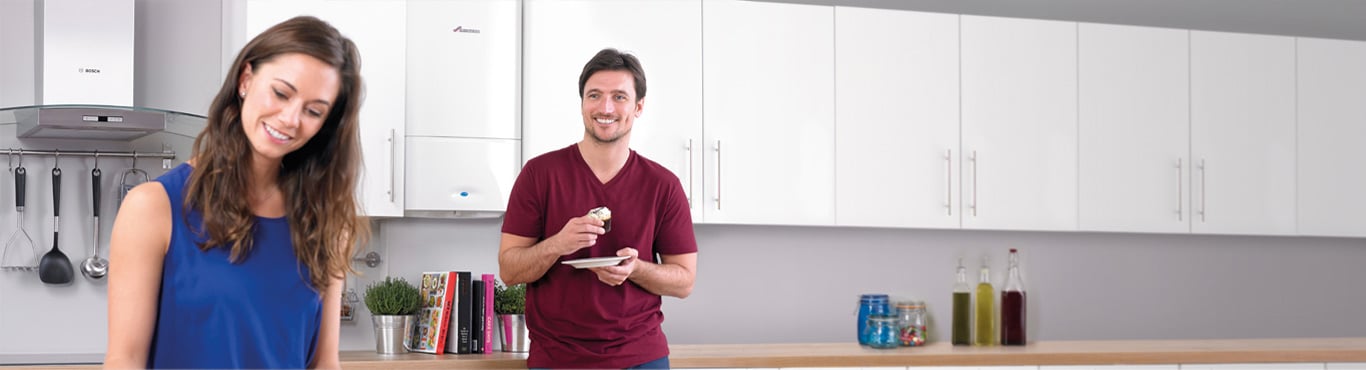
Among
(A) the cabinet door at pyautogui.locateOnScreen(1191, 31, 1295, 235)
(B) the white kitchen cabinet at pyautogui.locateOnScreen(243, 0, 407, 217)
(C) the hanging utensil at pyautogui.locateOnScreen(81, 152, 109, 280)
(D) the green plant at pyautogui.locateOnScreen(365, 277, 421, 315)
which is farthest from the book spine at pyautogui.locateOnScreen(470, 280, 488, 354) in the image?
(A) the cabinet door at pyautogui.locateOnScreen(1191, 31, 1295, 235)

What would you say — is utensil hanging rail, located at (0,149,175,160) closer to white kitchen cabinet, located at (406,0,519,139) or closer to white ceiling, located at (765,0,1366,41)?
white kitchen cabinet, located at (406,0,519,139)

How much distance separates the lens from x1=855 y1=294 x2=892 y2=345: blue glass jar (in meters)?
3.96

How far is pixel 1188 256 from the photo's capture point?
4.66 meters

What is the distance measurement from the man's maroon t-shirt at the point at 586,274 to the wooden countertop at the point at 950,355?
1.87ft

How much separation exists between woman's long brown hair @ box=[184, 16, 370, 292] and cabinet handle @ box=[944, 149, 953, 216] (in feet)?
8.87

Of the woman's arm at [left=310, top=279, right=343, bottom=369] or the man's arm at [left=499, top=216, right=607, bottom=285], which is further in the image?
the man's arm at [left=499, top=216, right=607, bottom=285]

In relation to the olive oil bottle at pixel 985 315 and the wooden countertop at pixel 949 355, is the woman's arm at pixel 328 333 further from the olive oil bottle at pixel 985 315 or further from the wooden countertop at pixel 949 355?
the olive oil bottle at pixel 985 315

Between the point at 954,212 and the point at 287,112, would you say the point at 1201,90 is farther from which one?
the point at 287,112

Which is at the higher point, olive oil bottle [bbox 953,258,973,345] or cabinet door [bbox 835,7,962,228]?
cabinet door [bbox 835,7,962,228]

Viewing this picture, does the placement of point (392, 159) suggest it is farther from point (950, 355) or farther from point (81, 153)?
point (950, 355)

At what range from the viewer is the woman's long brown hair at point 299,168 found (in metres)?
1.46

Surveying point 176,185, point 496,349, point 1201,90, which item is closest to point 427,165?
point 496,349

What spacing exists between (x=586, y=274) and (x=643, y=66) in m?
1.08

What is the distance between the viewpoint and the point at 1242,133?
4309 mm
